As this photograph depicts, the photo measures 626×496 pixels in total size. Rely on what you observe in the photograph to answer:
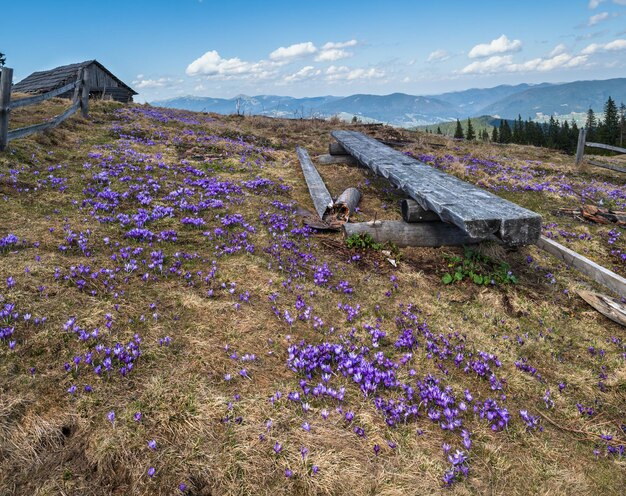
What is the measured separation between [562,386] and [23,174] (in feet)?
38.3

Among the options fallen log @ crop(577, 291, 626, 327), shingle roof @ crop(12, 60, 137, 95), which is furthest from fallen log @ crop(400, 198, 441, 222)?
shingle roof @ crop(12, 60, 137, 95)

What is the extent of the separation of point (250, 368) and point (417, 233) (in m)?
4.53

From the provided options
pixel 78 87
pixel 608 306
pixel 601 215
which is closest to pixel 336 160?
pixel 601 215

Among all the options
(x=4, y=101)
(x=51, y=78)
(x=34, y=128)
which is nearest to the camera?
(x=4, y=101)

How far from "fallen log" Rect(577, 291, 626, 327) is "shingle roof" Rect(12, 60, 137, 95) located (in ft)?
139

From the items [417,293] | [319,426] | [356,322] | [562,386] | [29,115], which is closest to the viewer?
[319,426]

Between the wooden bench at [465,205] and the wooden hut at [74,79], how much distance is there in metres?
33.8

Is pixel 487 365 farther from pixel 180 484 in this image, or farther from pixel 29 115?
pixel 29 115

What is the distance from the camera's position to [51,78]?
37.0m

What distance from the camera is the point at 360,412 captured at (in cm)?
361

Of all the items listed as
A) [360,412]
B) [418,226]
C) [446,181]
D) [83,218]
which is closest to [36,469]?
[360,412]

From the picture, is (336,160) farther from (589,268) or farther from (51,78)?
(51,78)

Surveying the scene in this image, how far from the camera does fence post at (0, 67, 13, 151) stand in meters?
9.40

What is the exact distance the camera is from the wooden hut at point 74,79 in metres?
35.0
